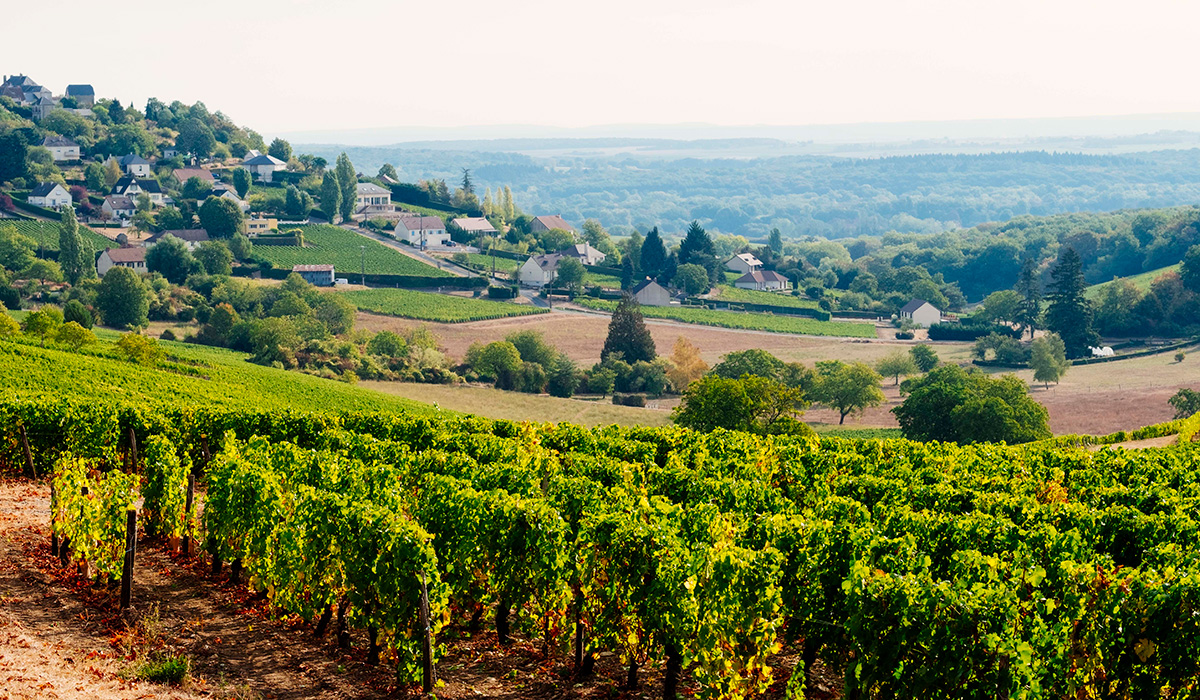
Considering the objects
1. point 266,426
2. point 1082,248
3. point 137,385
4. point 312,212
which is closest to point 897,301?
point 1082,248

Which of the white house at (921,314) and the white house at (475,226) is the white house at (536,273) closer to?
the white house at (475,226)

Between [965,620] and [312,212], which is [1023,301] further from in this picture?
[965,620]

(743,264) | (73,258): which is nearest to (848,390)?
(73,258)

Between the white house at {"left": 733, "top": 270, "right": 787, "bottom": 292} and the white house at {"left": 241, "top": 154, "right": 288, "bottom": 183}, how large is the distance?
8406 centimetres

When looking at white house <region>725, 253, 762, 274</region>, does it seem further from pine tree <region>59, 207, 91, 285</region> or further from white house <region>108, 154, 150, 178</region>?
pine tree <region>59, 207, 91, 285</region>

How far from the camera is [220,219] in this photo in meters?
142

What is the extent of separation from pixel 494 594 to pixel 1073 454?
2099 cm

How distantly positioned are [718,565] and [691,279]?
133 m

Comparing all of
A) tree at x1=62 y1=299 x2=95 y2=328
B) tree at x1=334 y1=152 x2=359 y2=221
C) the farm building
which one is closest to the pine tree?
the farm building

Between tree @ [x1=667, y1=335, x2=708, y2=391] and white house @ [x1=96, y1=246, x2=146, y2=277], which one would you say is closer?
tree @ [x1=667, y1=335, x2=708, y2=391]

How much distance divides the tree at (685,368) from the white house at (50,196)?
328 ft

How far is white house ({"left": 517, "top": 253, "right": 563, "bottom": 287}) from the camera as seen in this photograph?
146625 mm

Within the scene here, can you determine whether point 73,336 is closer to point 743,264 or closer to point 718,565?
point 718,565

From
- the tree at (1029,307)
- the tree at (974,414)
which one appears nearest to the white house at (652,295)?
the tree at (1029,307)
